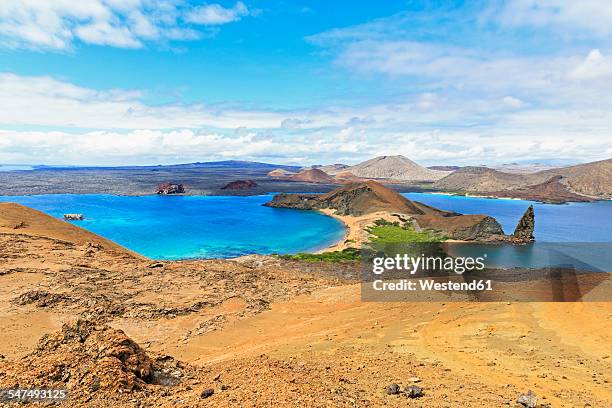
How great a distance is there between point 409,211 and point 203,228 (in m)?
43.9

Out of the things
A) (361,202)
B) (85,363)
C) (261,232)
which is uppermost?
(85,363)

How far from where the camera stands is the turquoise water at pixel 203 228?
5138cm

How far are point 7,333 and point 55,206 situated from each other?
103 meters

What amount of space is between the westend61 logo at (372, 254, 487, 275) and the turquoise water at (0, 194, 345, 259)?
640 inches

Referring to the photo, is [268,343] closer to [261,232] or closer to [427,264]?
[427,264]

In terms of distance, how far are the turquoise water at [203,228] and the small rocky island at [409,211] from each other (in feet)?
22.6

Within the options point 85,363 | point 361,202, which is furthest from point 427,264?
point 361,202

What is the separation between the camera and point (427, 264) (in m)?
31.4

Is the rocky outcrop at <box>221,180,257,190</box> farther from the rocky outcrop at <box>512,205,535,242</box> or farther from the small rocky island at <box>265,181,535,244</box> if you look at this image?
the rocky outcrop at <box>512,205,535,242</box>

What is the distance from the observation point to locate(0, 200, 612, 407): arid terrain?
313 inches

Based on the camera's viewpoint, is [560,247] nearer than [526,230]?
Yes

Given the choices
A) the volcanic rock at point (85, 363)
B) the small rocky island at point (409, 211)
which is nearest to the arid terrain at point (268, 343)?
the volcanic rock at point (85, 363)

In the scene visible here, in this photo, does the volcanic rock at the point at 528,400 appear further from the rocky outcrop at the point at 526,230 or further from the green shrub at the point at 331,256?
the rocky outcrop at the point at 526,230

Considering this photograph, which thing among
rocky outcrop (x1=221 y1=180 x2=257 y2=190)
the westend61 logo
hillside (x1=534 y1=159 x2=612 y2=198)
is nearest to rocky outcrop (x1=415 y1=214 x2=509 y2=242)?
the westend61 logo
